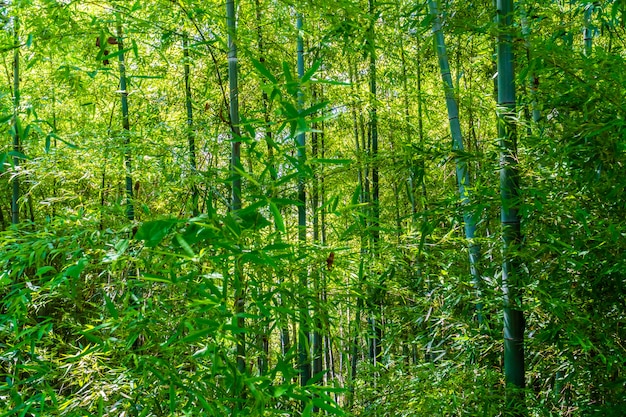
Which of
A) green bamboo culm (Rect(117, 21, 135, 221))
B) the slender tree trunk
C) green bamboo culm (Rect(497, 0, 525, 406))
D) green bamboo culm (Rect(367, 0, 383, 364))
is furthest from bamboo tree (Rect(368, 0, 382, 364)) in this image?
green bamboo culm (Rect(117, 21, 135, 221))

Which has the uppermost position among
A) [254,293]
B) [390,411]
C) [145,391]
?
[254,293]

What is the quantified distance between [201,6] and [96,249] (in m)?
1.10

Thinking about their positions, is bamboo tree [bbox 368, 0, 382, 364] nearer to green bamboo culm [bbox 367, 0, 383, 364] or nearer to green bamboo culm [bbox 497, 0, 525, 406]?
green bamboo culm [bbox 367, 0, 383, 364]

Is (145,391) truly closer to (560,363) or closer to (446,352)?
(446,352)

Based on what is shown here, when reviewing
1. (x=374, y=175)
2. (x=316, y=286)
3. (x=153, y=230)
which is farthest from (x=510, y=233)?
(x=374, y=175)

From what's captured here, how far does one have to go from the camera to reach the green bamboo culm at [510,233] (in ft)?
7.81

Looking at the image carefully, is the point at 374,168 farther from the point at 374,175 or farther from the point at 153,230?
the point at 374,175

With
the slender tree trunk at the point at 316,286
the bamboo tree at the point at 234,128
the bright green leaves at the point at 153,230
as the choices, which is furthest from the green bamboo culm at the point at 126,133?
the bright green leaves at the point at 153,230

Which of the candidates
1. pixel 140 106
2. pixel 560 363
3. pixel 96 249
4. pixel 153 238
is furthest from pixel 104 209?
pixel 140 106

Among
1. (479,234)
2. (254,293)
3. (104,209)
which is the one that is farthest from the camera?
(479,234)

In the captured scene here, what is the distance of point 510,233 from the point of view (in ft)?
7.89

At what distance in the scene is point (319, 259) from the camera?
7.69 feet

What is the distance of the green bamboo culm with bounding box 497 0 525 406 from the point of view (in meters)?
2.38

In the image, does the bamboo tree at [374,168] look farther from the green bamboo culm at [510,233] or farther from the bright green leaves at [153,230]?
the bright green leaves at [153,230]
